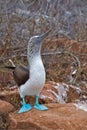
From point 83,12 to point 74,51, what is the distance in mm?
1681

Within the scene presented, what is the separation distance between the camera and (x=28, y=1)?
5.79 metres

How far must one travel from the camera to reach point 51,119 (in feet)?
10.2

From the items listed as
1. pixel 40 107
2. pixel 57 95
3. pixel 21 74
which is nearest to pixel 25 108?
pixel 40 107

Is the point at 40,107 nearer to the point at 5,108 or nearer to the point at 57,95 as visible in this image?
the point at 5,108

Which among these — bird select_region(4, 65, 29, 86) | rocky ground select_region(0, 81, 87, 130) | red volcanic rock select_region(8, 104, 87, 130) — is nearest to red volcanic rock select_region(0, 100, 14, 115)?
rocky ground select_region(0, 81, 87, 130)

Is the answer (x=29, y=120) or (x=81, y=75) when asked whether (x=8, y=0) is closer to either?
(x=81, y=75)

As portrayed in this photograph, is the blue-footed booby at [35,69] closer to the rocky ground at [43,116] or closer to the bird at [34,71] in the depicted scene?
the bird at [34,71]

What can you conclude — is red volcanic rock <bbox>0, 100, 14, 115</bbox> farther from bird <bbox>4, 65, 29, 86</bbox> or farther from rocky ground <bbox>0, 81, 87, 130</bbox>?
bird <bbox>4, 65, 29, 86</bbox>

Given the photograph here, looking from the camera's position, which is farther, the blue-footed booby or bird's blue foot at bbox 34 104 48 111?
bird's blue foot at bbox 34 104 48 111

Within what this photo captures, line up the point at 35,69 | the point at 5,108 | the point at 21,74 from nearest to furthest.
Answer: the point at 35,69, the point at 21,74, the point at 5,108

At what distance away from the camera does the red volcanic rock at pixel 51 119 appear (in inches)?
121

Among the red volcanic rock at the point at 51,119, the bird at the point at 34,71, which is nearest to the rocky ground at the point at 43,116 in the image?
the red volcanic rock at the point at 51,119

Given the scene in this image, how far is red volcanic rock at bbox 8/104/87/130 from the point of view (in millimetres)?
3068

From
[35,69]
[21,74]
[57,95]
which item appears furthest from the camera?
[57,95]
